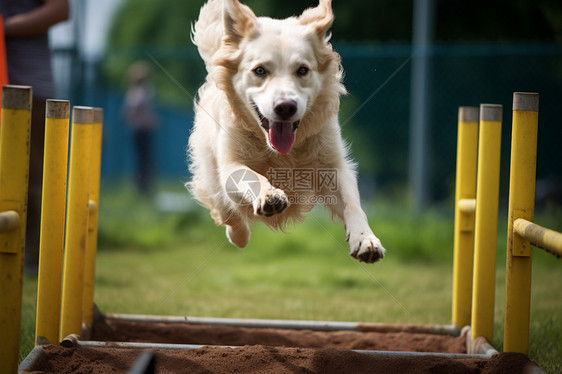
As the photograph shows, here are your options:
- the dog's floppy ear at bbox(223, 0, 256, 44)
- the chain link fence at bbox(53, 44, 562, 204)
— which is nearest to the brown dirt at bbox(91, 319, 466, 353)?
the dog's floppy ear at bbox(223, 0, 256, 44)

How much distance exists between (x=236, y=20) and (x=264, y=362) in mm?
1719

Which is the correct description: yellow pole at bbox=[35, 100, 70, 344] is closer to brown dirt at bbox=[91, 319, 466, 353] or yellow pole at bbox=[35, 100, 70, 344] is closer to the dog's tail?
brown dirt at bbox=[91, 319, 466, 353]

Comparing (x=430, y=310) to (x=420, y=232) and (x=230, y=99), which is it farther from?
(x=230, y=99)

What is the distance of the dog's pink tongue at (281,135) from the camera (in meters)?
3.30

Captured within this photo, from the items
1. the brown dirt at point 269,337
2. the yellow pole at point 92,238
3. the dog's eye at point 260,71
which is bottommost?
the brown dirt at point 269,337

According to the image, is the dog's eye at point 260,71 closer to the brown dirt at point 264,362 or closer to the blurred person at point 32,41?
the brown dirt at point 264,362

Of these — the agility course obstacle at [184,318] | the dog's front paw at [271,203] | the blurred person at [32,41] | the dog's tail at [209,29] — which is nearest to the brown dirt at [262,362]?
the agility course obstacle at [184,318]

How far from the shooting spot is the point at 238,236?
14.8 ft

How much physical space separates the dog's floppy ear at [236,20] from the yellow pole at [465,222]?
149cm

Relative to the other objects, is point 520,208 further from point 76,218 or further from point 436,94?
point 436,94

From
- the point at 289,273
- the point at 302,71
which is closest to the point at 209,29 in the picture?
the point at 302,71

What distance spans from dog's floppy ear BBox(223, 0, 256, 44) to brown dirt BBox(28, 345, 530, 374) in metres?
1.60

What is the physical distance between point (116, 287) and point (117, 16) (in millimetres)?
17911

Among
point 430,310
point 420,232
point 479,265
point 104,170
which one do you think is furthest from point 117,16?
point 479,265
